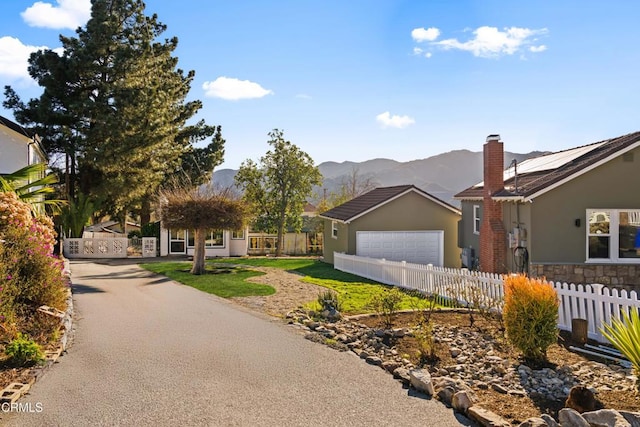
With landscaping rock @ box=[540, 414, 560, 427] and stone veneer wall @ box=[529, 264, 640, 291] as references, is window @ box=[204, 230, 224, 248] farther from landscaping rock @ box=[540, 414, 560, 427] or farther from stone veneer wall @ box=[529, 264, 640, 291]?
landscaping rock @ box=[540, 414, 560, 427]

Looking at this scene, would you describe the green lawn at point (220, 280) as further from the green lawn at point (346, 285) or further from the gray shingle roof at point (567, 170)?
the gray shingle roof at point (567, 170)

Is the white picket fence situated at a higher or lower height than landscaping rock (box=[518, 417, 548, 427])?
higher

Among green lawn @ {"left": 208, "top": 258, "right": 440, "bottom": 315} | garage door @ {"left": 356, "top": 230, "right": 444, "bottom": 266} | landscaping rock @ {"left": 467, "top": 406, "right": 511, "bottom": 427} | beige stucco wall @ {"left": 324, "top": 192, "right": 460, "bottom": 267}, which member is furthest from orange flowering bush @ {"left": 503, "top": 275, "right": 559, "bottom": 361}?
garage door @ {"left": 356, "top": 230, "right": 444, "bottom": 266}

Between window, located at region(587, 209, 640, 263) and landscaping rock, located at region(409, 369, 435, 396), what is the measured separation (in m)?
12.4

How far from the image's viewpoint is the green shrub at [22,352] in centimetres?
764

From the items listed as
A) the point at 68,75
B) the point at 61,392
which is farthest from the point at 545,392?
the point at 68,75

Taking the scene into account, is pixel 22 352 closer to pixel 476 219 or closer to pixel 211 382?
pixel 211 382

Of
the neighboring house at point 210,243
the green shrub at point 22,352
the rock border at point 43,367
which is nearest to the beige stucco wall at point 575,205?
the rock border at point 43,367

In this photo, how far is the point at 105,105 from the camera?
1150 inches

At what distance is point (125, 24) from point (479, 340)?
28.4 m

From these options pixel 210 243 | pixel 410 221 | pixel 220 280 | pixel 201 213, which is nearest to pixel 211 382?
pixel 220 280

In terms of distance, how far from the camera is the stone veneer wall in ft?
56.3

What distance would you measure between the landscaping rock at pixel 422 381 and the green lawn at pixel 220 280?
883 centimetres

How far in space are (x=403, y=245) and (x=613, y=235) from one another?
1066cm
